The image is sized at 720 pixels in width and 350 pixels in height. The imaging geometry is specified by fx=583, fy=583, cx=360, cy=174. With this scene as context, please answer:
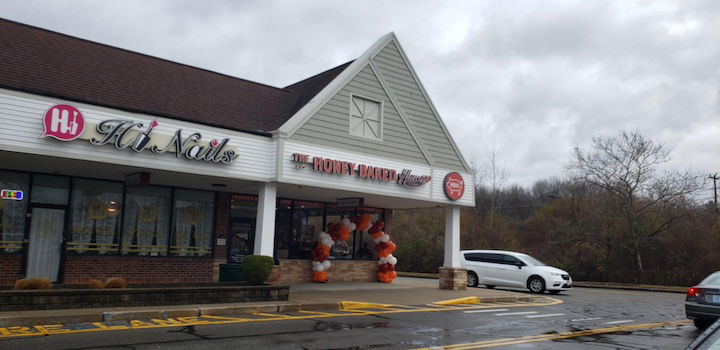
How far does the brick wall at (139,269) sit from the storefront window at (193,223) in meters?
0.35

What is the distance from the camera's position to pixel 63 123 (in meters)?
13.0

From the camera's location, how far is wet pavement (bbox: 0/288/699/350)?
9403 millimetres

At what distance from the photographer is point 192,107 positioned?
16.8 meters

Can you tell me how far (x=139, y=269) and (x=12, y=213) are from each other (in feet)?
13.0

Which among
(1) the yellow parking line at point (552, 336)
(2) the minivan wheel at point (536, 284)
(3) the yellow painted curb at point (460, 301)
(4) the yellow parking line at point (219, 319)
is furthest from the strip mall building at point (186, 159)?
(1) the yellow parking line at point (552, 336)

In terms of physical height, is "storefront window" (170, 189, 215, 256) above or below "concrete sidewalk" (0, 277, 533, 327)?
above

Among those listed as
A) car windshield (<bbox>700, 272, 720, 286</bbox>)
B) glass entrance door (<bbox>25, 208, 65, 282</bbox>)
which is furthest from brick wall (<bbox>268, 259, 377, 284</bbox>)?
car windshield (<bbox>700, 272, 720, 286</bbox>)

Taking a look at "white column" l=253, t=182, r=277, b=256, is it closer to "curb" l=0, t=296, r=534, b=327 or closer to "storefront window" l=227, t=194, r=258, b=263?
"curb" l=0, t=296, r=534, b=327

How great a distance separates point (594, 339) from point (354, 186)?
8.87m

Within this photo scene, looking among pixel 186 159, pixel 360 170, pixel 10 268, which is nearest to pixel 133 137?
pixel 186 159

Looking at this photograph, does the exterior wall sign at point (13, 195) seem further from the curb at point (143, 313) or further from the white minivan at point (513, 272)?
the white minivan at point (513, 272)

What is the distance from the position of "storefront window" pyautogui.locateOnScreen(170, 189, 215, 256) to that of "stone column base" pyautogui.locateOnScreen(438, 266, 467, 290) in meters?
8.48

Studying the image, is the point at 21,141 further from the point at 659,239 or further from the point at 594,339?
the point at 659,239

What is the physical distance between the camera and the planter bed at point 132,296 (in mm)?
11594
